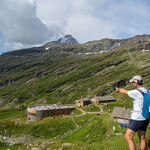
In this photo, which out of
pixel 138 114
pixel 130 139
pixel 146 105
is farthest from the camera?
pixel 130 139

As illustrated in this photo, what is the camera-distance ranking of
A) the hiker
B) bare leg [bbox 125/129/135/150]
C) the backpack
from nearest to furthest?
the backpack → the hiker → bare leg [bbox 125/129/135/150]

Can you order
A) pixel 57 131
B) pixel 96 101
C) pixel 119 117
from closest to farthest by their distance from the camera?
pixel 119 117, pixel 57 131, pixel 96 101

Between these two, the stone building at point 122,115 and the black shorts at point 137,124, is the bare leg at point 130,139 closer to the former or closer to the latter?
the black shorts at point 137,124

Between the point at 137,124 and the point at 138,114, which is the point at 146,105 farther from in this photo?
the point at 137,124

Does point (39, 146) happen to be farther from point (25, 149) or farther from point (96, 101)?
point (96, 101)

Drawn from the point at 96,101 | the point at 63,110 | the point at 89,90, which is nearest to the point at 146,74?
the point at 89,90

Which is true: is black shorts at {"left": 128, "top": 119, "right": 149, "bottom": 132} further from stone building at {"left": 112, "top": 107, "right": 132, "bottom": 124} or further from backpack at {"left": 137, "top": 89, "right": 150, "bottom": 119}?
stone building at {"left": 112, "top": 107, "right": 132, "bottom": 124}

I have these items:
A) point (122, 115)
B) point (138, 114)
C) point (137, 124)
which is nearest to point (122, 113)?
point (122, 115)

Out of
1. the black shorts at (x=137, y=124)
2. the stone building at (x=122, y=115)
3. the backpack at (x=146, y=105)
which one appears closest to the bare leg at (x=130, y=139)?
the black shorts at (x=137, y=124)

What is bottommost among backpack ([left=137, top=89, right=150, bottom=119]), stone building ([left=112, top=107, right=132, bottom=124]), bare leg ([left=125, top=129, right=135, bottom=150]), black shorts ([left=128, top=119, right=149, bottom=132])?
stone building ([left=112, top=107, right=132, bottom=124])

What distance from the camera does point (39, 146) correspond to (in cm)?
1858

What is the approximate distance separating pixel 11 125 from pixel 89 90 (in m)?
132

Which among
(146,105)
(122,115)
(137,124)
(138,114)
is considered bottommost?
(122,115)

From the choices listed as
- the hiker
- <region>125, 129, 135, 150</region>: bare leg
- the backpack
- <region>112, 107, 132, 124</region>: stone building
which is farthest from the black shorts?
<region>112, 107, 132, 124</region>: stone building
